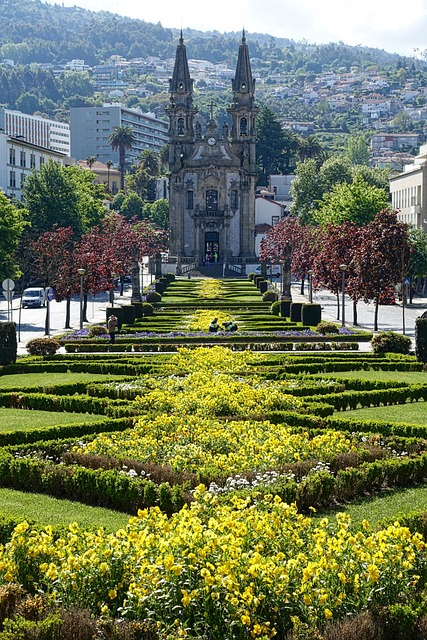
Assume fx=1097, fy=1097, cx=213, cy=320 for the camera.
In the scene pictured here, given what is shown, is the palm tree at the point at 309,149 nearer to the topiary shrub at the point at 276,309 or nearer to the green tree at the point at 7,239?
the green tree at the point at 7,239

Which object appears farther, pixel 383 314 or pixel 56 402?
pixel 383 314

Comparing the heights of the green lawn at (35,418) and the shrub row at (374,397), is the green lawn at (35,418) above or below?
below

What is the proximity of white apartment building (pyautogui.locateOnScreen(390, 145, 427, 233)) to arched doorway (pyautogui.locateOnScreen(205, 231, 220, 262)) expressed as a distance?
64.0 ft

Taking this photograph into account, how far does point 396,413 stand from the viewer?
25.0 metres

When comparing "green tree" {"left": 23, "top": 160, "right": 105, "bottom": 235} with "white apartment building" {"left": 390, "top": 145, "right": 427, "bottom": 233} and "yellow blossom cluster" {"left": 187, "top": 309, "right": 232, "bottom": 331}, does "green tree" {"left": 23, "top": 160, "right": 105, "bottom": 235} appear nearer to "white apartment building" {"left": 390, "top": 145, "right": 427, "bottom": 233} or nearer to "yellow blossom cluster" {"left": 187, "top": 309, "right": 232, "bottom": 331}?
"yellow blossom cluster" {"left": 187, "top": 309, "right": 232, "bottom": 331}

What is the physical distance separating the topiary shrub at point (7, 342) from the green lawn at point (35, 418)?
8.45 m

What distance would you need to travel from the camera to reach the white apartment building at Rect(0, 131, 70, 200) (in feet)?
318

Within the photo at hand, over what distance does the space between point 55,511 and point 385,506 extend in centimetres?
482

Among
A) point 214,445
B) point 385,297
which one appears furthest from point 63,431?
point 385,297

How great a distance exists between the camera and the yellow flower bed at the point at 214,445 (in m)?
17.1

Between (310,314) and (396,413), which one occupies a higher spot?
(310,314)

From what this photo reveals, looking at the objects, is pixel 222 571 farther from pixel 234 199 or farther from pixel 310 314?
pixel 234 199

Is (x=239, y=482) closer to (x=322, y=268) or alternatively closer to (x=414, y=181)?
(x=322, y=268)

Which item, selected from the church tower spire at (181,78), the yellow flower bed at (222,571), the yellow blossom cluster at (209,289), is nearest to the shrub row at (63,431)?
the yellow flower bed at (222,571)
